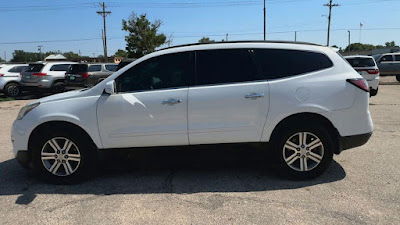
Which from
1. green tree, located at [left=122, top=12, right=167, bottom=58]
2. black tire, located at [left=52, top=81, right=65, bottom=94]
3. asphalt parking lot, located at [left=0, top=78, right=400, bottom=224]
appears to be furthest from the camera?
green tree, located at [left=122, top=12, right=167, bottom=58]

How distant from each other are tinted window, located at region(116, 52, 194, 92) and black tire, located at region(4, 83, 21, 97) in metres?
14.8

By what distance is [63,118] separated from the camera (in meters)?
4.29

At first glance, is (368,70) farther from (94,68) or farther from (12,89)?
(12,89)

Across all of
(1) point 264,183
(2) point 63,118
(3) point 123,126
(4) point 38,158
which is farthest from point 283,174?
(4) point 38,158

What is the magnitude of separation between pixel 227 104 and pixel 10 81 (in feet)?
52.2

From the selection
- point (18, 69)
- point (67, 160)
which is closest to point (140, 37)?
point (18, 69)

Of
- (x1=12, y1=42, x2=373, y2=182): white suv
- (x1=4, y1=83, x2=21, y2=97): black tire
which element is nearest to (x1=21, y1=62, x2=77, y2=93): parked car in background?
(x1=4, y1=83, x2=21, y2=97): black tire

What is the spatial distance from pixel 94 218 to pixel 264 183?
2072 mm

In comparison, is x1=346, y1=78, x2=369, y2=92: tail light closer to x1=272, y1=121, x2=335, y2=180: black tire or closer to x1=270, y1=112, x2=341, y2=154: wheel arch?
x1=270, y1=112, x2=341, y2=154: wheel arch

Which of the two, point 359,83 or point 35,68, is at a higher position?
point 35,68

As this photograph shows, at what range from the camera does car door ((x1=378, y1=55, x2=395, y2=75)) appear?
69.3 feet

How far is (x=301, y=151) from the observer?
4.36m

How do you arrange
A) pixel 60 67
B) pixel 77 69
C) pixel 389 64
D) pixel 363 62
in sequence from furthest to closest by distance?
pixel 389 64 < pixel 60 67 < pixel 77 69 < pixel 363 62

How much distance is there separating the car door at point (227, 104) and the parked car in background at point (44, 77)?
45.5 ft
